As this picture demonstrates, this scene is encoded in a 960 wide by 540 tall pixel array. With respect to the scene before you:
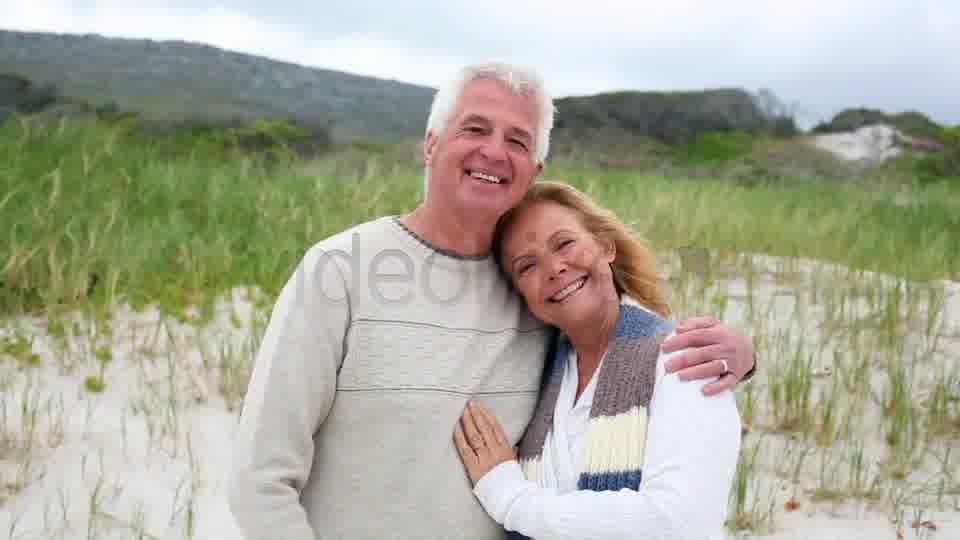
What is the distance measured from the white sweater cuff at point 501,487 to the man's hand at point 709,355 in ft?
1.39

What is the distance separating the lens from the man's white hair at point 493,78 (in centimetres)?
208

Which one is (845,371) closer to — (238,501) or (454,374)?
(454,374)

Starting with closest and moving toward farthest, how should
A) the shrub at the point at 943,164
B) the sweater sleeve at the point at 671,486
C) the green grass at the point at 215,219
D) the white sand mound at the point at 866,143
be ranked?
the sweater sleeve at the point at 671,486
the green grass at the point at 215,219
the shrub at the point at 943,164
the white sand mound at the point at 866,143

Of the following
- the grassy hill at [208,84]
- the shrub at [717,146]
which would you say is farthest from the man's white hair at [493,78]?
the shrub at [717,146]

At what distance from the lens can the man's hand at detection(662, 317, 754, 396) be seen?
177 centimetres

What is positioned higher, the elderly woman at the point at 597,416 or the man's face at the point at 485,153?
the man's face at the point at 485,153

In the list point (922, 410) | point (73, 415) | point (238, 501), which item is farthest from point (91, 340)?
point (922, 410)

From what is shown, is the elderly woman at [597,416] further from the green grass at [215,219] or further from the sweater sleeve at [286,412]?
the green grass at [215,219]

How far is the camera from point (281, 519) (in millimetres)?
1835

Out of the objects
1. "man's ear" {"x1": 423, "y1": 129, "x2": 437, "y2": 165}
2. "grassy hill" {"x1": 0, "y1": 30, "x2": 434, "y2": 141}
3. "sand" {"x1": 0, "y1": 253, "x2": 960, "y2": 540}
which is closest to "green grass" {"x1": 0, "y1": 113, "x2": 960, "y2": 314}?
"sand" {"x1": 0, "y1": 253, "x2": 960, "y2": 540}

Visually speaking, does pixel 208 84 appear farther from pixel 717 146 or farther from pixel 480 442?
pixel 480 442

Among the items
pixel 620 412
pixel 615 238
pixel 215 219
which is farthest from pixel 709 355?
pixel 215 219

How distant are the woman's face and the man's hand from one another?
23cm

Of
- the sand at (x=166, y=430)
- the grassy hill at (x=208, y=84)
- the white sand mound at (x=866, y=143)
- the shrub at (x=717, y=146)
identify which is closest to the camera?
the sand at (x=166, y=430)
